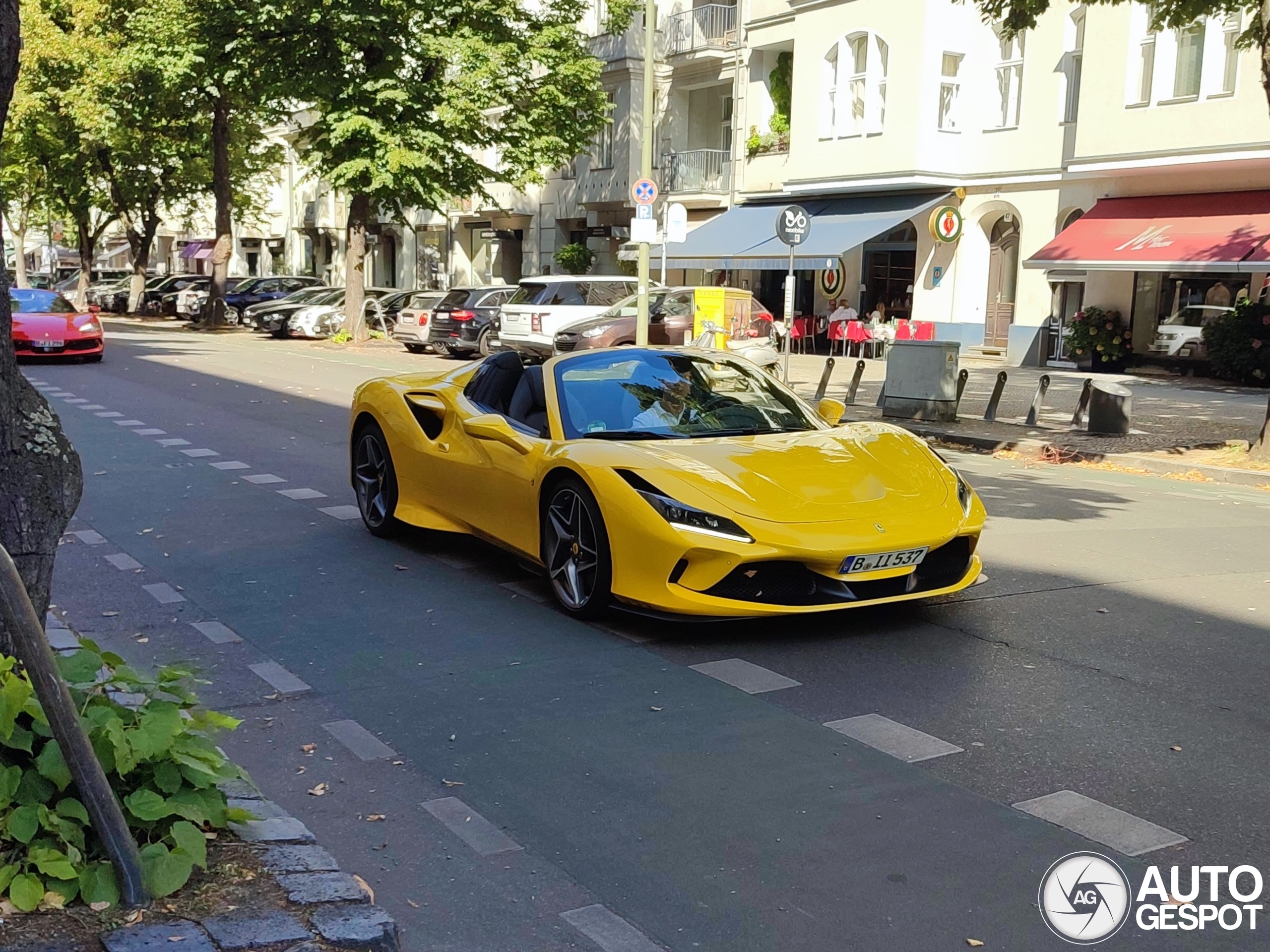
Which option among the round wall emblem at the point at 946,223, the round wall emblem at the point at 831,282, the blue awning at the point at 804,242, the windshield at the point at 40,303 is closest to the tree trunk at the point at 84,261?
the blue awning at the point at 804,242

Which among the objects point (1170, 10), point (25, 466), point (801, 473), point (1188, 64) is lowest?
point (801, 473)

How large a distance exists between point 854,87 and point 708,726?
28.7 m

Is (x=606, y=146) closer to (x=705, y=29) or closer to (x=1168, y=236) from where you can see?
(x=705, y=29)

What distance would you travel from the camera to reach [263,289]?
4644cm

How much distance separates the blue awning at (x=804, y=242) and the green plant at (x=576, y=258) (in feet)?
21.5

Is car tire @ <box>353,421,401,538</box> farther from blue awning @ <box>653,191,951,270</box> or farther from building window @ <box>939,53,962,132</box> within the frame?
building window @ <box>939,53,962,132</box>

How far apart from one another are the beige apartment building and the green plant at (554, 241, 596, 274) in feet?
21.0

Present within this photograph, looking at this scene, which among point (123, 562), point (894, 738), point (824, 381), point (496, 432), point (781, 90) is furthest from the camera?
point (781, 90)

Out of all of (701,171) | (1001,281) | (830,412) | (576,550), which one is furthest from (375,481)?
(701,171)

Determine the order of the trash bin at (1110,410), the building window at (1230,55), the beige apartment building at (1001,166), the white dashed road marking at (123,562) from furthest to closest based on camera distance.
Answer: the beige apartment building at (1001,166) < the building window at (1230,55) < the trash bin at (1110,410) < the white dashed road marking at (123,562)

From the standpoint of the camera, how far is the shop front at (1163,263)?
2373cm

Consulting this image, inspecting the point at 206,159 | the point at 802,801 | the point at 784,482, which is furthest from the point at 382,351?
the point at 802,801

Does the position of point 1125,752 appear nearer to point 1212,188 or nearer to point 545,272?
point 1212,188

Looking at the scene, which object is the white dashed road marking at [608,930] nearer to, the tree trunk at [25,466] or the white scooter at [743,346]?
the tree trunk at [25,466]
